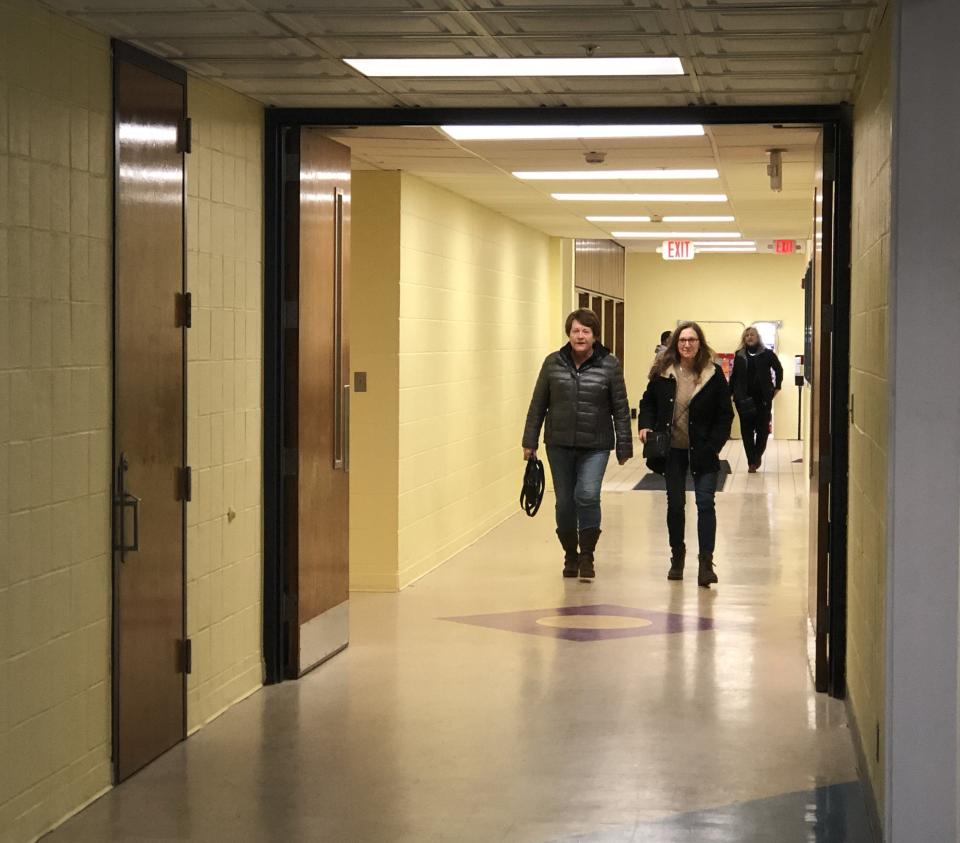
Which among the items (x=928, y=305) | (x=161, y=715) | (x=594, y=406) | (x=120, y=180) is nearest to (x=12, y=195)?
(x=120, y=180)

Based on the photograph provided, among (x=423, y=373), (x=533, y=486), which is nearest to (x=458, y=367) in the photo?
(x=423, y=373)

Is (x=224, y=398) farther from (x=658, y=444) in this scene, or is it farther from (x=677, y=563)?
(x=677, y=563)

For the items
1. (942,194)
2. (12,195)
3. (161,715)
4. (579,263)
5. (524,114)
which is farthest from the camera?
(579,263)

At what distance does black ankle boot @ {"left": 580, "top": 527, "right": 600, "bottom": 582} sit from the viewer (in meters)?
9.38

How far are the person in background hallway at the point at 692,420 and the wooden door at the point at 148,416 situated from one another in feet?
13.4

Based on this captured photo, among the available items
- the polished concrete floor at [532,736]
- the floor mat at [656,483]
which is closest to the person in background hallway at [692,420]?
the polished concrete floor at [532,736]

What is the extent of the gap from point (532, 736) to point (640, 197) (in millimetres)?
6147

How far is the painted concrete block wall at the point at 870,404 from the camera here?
439cm

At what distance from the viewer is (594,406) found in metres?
9.25

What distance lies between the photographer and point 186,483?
5664 mm

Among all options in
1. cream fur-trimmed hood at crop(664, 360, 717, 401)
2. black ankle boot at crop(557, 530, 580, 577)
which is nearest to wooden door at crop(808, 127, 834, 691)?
cream fur-trimmed hood at crop(664, 360, 717, 401)

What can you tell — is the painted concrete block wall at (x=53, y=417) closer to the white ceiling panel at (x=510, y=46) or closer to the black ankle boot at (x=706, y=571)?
the white ceiling panel at (x=510, y=46)

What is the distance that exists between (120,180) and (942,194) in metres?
2.56

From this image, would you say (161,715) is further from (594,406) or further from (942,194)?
(594,406)
